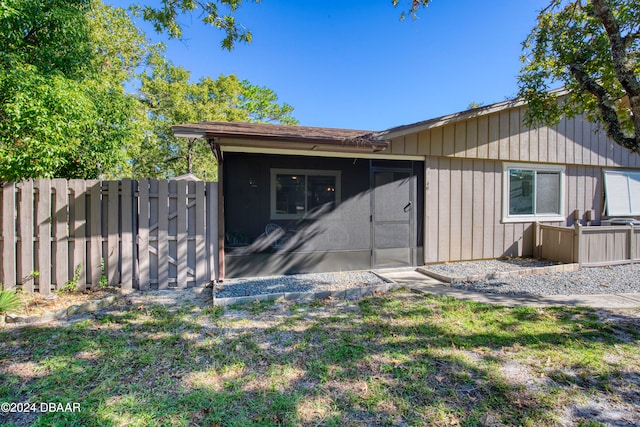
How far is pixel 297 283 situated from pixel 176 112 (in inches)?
554

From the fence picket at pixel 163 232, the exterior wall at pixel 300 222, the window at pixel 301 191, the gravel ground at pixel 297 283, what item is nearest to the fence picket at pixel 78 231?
the fence picket at pixel 163 232

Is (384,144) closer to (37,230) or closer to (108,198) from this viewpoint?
(108,198)

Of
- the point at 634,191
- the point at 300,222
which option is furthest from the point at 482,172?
the point at 634,191

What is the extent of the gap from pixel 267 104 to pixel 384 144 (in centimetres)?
2099

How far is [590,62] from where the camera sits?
4.61 meters

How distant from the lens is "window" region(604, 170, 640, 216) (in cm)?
842

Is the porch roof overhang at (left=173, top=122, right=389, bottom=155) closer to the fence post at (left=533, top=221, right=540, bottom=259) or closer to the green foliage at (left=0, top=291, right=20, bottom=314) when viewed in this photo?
the green foliage at (left=0, top=291, right=20, bottom=314)

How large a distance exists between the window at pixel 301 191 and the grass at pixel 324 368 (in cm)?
235

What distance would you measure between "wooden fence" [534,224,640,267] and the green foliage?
32.4ft

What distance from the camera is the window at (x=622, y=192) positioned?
8.42 meters

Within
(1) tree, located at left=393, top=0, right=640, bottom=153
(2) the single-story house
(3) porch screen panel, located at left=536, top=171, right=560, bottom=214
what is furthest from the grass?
(3) porch screen panel, located at left=536, top=171, right=560, bottom=214

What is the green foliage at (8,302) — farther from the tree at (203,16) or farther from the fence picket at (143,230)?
the tree at (203,16)

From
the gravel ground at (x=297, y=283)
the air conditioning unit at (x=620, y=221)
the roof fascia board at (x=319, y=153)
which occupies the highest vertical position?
the roof fascia board at (x=319, y=153)

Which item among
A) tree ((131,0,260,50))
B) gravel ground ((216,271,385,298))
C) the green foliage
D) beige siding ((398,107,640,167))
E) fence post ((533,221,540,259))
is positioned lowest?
gravel ground ((216,271,385,298))
